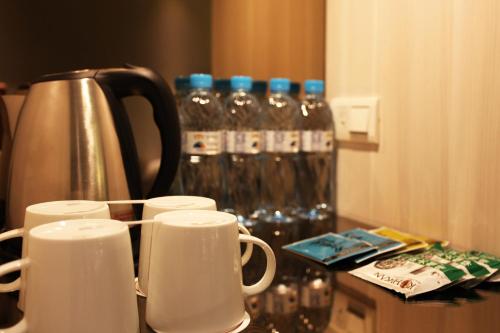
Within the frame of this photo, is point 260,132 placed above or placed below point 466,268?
above

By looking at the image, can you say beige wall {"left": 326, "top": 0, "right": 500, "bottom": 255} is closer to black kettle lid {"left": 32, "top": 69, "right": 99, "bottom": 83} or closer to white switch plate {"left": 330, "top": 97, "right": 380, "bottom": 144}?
white switch plate {"left": 330, "top": 97, "right": 380, "bottom": 144}

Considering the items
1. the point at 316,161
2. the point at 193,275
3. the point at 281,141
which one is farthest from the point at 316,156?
the point at 193,275

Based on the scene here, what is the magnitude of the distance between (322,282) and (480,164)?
1.05ft

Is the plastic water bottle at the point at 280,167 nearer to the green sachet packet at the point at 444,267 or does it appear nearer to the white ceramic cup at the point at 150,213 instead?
the green sachet packet at the point at 444,267

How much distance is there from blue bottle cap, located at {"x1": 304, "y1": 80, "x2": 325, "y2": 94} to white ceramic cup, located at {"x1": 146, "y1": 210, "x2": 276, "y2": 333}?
669mm

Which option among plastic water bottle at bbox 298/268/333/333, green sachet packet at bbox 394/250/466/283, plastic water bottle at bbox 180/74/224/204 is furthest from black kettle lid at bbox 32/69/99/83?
green sachet packet at bbox 394/250/466/283

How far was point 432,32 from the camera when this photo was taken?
0.84 meters

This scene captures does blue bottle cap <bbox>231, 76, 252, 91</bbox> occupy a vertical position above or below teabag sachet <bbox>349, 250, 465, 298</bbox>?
above

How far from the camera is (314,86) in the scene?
3.57 feet

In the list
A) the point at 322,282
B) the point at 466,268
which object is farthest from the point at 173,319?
the point at 466,268

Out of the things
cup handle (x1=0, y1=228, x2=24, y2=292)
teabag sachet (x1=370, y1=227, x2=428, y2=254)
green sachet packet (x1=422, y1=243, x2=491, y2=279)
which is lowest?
teabag sachet (x1=370, y1=227, x2=428, y2=254)

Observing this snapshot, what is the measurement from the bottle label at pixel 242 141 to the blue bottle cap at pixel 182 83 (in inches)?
5.9

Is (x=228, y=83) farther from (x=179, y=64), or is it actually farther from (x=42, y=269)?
(x=42, y=269)

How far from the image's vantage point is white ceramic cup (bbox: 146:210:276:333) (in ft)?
1.49
